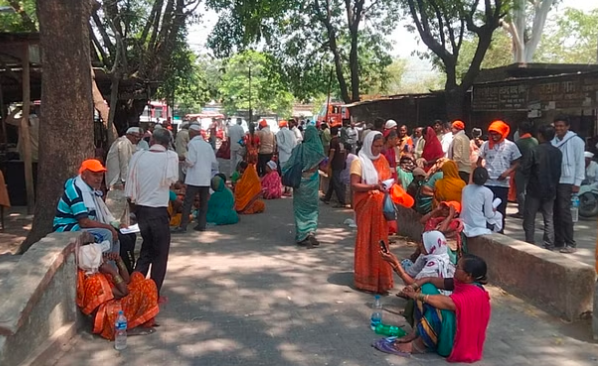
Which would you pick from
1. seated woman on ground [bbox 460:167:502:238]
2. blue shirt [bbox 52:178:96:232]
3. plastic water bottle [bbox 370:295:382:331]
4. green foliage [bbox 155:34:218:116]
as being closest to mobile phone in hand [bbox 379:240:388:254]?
plastic water bottle [bbox 370:295:382:331]

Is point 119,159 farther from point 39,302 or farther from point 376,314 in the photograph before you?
point 376,314

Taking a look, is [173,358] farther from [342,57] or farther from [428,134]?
[342,57]

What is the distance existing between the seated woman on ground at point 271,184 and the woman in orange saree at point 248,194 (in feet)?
5.92

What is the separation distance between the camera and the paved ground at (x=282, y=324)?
4.51m

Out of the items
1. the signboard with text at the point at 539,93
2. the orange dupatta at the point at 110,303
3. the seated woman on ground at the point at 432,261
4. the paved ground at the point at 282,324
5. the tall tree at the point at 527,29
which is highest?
the tall tree at the point at 527,29

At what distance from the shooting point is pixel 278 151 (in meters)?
15.0

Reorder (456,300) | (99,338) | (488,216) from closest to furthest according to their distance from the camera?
(456,300) < (99,338) < (488,216)

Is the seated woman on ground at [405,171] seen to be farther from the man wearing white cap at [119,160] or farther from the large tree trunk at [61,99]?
the large tree trunk at [61,99]

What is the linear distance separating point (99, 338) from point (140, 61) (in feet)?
34.7

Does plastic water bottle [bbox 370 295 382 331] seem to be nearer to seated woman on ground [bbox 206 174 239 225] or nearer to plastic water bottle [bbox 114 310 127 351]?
plastic water bottle [bbox 114 310 127 351]

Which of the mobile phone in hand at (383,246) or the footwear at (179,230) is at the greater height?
the mobile phone in hand at (383,246)

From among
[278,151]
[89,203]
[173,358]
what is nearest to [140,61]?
[278,151]

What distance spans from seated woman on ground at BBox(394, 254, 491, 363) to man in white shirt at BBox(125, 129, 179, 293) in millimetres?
2276

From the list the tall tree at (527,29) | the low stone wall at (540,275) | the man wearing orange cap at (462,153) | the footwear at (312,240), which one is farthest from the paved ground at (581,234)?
the tall tree at (527,29)
